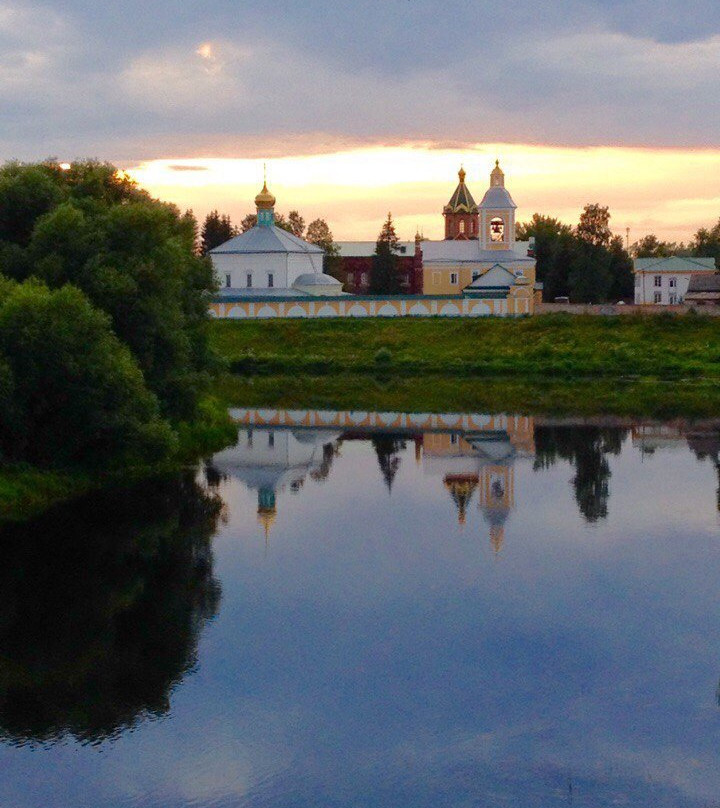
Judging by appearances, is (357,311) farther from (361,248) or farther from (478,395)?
(361,248)

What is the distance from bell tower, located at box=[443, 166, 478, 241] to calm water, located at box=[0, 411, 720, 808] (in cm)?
5635

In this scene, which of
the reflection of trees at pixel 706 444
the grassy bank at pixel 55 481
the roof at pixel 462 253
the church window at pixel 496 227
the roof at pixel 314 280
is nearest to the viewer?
the grassy bank at pixel 55 481

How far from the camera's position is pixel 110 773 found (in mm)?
12961

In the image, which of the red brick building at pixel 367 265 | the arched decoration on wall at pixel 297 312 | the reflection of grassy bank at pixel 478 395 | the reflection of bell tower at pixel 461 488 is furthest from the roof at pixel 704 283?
the reflection of bell tower at pixel 461 488

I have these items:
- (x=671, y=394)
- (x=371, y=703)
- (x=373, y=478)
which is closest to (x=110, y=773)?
(x=371, y=703)

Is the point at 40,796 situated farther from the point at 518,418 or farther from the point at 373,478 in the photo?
the point at 518,418

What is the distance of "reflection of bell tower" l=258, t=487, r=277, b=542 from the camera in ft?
78.7

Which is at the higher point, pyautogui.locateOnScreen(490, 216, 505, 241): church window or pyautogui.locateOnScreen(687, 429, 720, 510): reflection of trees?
pyautogui.locateOnScreen(490, 216, 505, 241): church window

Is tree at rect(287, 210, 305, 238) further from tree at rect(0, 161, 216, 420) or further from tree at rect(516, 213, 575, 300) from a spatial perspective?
tree at rect(0, 161, 216, 420)

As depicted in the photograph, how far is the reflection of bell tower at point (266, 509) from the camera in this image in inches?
945

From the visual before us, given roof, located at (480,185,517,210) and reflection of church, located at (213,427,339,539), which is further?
roof, located at (480,185,517,210)

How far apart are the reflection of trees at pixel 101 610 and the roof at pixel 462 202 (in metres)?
59.5

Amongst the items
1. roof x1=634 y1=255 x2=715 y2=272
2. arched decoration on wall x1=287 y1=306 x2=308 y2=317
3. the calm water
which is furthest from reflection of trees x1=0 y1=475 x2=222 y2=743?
roof x1=634 y1=255 x2=715 y2=272

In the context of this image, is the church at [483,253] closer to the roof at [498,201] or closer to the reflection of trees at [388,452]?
the roof at [498,201]
